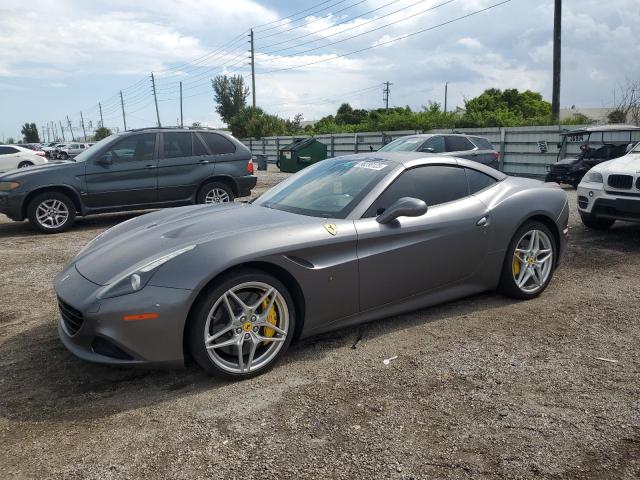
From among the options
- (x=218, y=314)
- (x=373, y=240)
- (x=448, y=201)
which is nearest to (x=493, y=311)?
(x=448, y=201)

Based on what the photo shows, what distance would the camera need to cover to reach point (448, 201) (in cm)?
423

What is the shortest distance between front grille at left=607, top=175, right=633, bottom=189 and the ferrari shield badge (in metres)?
4.76

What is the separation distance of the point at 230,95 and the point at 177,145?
5986cm

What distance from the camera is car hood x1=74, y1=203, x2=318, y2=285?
128 inches

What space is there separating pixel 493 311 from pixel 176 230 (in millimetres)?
2601

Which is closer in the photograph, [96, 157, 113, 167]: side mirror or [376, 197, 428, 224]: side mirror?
[376, 197, 428, 224]: side mirror

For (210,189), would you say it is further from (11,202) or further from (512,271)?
(512,271)

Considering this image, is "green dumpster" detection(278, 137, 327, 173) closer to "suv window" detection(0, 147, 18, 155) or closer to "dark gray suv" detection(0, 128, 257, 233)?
"dark gray suv" detection(0, 128, 257, 233)

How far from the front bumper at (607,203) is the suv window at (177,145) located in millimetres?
6295

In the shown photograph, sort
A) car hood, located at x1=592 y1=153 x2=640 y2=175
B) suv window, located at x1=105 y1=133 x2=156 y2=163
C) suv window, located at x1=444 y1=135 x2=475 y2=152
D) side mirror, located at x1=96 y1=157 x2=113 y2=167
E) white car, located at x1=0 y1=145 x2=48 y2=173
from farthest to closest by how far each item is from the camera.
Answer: white car, located at x1=0 y1=145 x2=48 y2=173
suv window, located at x1=444 y1=135 x2=475 y2=152
suv window, located at x1=105 y1=133 x2=156 y2=163
side mirror, located at x1=96 y1=157 x2=113 y2=167
car hood, located at x1=592 y1=153 x2=640 y2=175

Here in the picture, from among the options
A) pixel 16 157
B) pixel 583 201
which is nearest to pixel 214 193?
pixel 583 201

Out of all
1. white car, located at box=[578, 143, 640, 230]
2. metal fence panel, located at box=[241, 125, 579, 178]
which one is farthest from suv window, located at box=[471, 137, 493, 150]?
white car, located at box=[578, 143, 640, 230]

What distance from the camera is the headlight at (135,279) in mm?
2996

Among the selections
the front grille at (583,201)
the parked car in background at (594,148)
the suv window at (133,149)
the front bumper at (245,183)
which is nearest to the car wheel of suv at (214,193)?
the front bumper at (245,183)
